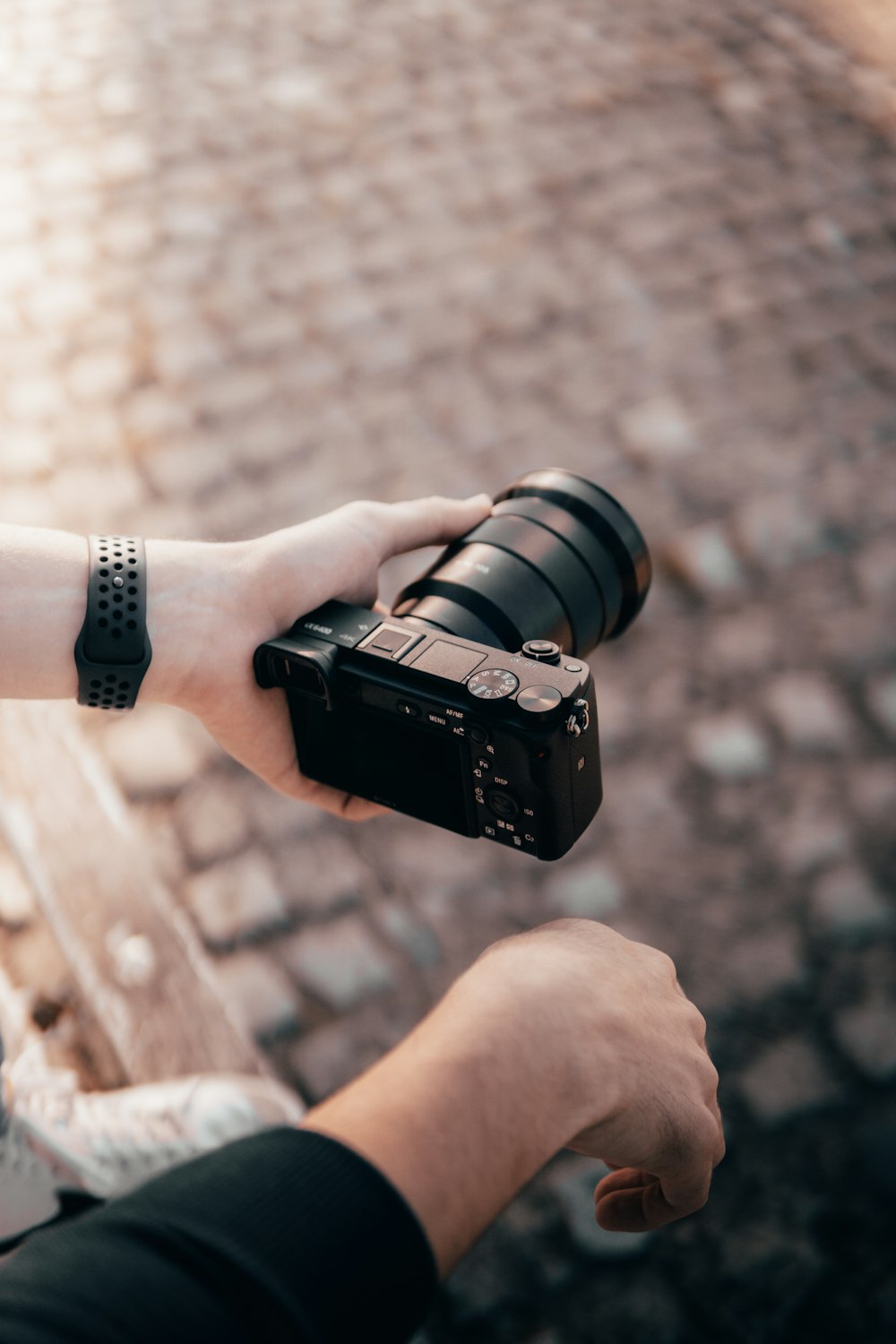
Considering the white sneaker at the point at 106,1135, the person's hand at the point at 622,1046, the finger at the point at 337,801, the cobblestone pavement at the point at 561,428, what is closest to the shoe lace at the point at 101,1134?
the white sneaker at the point at 106,1135

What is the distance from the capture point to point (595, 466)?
4.68 feet

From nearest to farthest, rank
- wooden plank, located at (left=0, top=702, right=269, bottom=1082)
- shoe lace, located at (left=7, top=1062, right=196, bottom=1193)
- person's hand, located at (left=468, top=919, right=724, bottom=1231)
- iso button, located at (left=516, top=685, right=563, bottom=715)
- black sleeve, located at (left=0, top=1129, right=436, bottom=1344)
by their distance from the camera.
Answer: black sleeve, located at (left=0, top=1129, right=436, bottom=1344)
person's hand, located at (left=468, top=919, right=724, bottom=1231)
iso button, located at (left=516, top=685, right=563, bottom=715)
shoe lace, located at (left=7, top=1062, right=196, bottom=1193)
wooden plank, located at (left=0, top=702, right=269, bottom=1082)

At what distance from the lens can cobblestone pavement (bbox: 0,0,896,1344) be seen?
0.94m

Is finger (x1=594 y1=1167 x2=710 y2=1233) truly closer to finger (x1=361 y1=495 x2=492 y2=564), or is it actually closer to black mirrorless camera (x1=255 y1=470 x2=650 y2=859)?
black mirrorless camera (x1=255 y1=470 x2=650 y2=859)

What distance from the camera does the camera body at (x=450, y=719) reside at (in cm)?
82

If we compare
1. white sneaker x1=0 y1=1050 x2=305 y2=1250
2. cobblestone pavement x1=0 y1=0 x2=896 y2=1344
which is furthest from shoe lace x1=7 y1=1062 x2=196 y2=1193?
cobblestone pavement x1=0 y1=0 x2=896 y2=1344

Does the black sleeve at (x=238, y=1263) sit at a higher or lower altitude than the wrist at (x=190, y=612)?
higher

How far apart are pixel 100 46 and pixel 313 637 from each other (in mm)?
1621

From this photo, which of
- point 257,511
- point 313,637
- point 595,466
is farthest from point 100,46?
point 313,637

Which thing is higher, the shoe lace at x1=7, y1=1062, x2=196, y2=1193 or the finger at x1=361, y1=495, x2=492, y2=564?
the finger at x1=361, y1=495, x2=492, y2=564

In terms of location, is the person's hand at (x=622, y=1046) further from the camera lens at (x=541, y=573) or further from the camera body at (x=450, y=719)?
the camera lens at (x=541, y=573)

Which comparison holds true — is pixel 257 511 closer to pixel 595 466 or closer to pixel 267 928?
pixel 595 466

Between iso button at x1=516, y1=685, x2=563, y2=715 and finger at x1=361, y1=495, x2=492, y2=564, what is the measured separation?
11.4 inches

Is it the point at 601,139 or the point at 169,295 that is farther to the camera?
the point at 601,139
